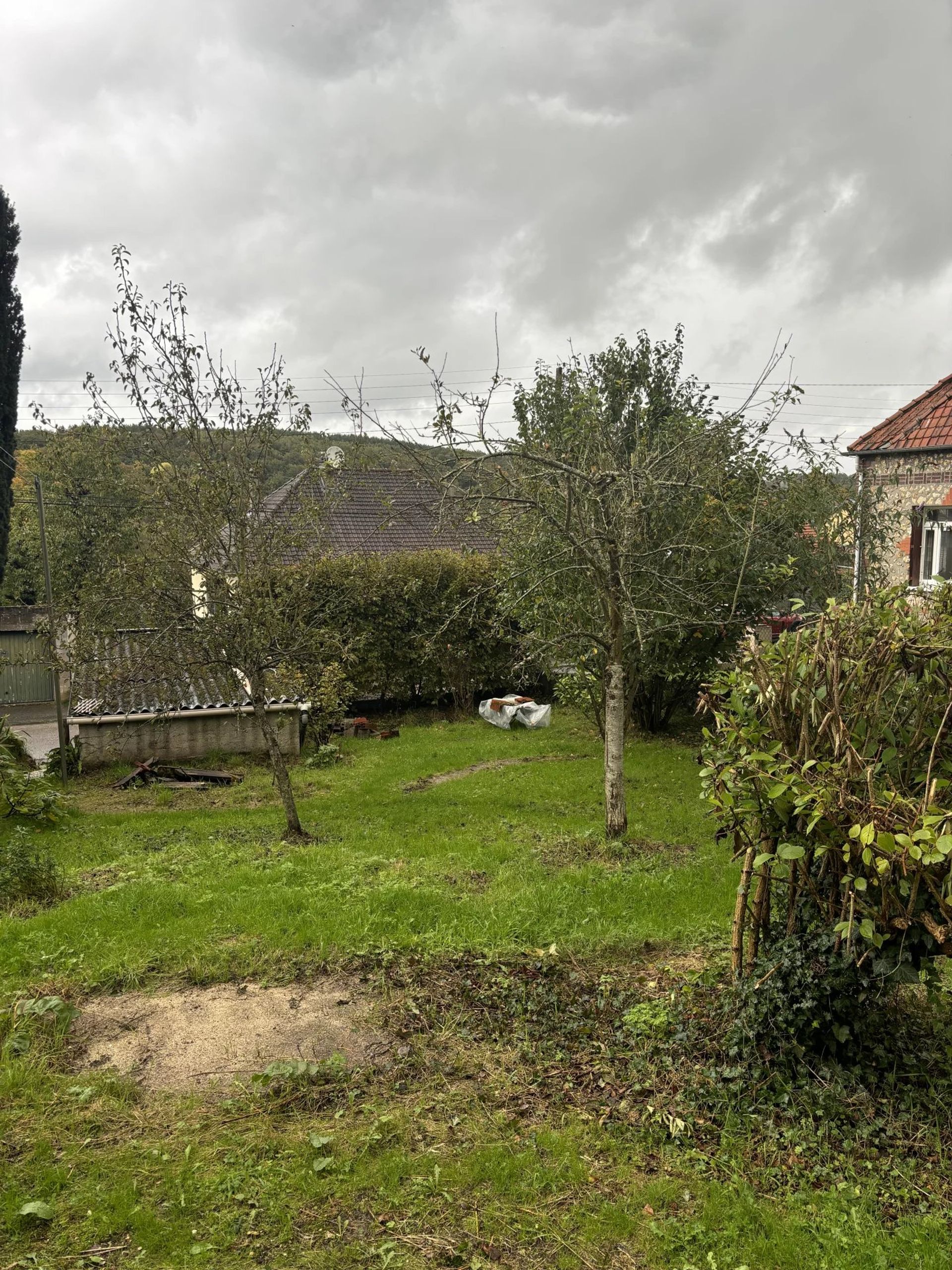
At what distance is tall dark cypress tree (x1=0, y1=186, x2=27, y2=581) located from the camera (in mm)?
16141

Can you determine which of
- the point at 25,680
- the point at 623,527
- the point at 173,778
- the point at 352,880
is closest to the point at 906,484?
the point at 623,527

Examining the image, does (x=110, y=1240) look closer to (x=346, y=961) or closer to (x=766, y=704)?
(x=346, y=961)

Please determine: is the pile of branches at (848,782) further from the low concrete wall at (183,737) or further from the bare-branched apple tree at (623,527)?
the low concrete wall at (183,737)

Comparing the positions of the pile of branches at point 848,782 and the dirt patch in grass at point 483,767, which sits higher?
the pile of branches at point 848,782

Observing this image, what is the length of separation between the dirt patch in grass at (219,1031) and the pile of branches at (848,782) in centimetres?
230

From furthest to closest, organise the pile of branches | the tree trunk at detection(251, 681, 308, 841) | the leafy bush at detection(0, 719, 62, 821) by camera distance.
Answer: the leafy bush at detection(0, 719, 62, 821) < the tree trunk at detection(251, 681, 308, 841) < the pile of branches

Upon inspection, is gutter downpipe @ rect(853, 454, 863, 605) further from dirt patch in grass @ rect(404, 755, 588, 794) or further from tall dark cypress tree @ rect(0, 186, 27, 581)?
tall dark cypress tree @ rect(0, 186, 27, 581)

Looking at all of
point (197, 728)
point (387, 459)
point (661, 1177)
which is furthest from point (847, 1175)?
point (197, 728)

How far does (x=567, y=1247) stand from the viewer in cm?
310

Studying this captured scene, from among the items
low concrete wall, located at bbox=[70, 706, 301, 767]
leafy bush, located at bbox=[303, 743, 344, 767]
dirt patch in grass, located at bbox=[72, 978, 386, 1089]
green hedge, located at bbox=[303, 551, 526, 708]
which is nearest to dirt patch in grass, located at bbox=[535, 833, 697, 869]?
dirt patch in grass, located at bbox=[72, 978, 386, 1089]

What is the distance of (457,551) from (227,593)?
10.2 meters

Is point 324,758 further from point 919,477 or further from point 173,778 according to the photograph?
point 919,477

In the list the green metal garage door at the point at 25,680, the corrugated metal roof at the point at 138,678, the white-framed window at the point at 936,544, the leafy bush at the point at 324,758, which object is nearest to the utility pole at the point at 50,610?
the corrugated metal roof at the point at 138,678

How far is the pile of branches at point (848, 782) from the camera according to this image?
3336mm
